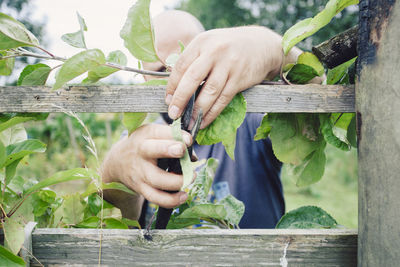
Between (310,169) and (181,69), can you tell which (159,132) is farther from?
(310,169)

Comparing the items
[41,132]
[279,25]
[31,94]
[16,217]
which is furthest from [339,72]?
[279,25]

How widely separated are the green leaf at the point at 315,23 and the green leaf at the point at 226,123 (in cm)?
18

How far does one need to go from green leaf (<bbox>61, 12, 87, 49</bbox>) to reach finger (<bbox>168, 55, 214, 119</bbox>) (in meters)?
0.25

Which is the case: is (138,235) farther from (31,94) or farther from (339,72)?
(339,72)

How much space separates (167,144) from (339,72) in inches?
19.0

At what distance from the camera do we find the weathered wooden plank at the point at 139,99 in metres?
0.64

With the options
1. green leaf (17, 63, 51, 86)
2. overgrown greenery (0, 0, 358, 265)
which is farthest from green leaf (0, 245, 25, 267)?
green leaf (17, 63, 51, 86)

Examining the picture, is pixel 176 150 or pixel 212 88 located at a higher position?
pixel 212 88

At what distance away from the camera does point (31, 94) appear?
65 cm

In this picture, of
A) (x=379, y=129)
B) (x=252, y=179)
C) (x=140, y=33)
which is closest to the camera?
(x=379, y=129)

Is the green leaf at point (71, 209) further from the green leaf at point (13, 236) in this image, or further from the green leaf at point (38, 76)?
the green leaf at point (38, 76)

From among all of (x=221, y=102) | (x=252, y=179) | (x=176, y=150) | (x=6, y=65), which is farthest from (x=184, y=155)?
(x=252, y=179)

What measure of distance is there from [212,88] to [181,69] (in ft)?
0.27

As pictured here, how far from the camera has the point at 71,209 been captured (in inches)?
34.5
